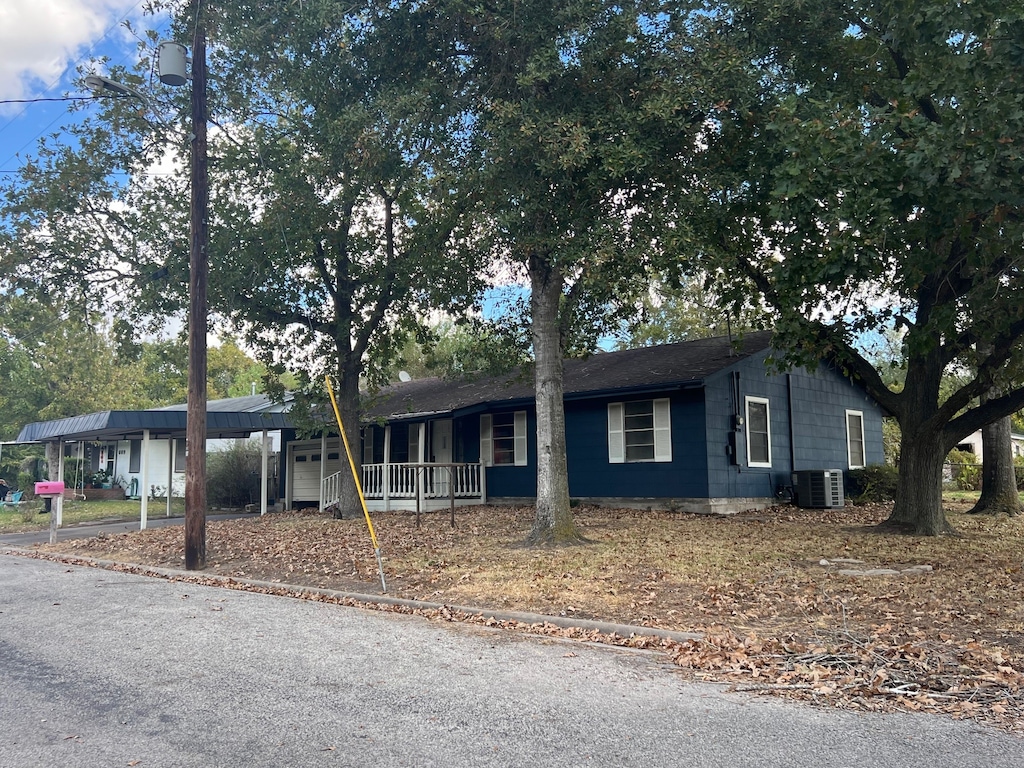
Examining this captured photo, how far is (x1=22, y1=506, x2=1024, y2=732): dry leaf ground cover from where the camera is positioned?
5945mm

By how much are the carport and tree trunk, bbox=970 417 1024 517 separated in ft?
54.1

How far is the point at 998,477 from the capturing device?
59.8ft

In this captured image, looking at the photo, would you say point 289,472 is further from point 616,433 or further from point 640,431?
point 640,431

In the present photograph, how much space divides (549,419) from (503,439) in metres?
9.22

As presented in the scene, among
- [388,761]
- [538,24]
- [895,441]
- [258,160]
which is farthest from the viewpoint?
[895,441]

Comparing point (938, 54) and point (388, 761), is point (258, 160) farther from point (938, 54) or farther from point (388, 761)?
point (388, 761)

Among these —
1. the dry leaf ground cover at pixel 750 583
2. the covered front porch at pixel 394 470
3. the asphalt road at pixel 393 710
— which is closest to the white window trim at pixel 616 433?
the dry leaf ground cover at pixel 750 583

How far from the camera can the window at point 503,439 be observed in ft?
69.8

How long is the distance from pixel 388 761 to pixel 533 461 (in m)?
16.7

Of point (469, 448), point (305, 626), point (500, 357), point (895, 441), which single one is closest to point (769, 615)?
point (305, 626)

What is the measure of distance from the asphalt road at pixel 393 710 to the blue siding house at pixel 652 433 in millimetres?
9068

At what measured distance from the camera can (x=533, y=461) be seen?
20891 millimetres

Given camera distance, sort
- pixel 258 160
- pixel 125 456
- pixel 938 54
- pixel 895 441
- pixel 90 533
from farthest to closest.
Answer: pixel 125 456 < pixel 895 441 < pixel 90 533 < pixel 258 160 < pixel 938 54

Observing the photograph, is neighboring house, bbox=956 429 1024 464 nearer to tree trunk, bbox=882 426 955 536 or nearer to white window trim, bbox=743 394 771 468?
white window trim, bbox=743 394 771 468
